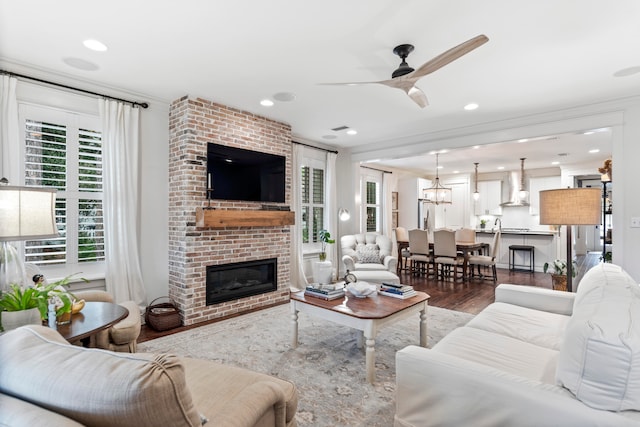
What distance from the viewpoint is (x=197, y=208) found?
3.76 m

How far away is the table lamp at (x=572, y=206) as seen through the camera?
2.76 meters

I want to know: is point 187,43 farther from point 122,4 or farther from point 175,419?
point 175,419

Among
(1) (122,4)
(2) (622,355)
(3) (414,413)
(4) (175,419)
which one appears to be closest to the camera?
(4) (175,419)

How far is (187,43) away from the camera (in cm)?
258

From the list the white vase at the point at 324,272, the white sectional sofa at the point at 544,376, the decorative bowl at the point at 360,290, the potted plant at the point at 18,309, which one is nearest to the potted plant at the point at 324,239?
the white vase at the point at 324,272

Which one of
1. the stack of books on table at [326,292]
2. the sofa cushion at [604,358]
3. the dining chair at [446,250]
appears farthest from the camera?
the dining chair at [446,250]

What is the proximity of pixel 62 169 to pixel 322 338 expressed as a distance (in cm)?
309

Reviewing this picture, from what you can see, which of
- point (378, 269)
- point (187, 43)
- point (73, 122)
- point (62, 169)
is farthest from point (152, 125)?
point (378, 269)

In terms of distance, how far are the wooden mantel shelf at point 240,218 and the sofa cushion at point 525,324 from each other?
2731 mm

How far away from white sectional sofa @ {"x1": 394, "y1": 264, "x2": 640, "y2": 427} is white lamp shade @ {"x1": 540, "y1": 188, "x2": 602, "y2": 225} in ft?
2.98

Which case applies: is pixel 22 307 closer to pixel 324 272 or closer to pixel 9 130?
pixel 9 130

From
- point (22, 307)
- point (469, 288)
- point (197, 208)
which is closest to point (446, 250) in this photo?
point (469, 288)

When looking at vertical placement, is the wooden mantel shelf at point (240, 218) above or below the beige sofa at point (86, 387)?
above

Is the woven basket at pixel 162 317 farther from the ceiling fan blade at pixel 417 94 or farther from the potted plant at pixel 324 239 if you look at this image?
the ceiling fan blade at pixel 417 94
